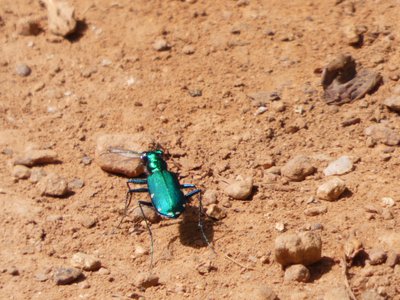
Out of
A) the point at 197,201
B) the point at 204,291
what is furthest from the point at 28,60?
the point at 204,291

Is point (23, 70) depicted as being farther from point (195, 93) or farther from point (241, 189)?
point (241, 189)

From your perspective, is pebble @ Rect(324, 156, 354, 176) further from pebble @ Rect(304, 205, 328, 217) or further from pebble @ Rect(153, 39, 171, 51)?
pebble @ Rect(153, 39, 171, 51)

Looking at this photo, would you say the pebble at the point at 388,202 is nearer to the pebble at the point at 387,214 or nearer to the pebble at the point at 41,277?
the pebble at the point at 387,214

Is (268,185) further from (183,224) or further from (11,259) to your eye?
(11,259)

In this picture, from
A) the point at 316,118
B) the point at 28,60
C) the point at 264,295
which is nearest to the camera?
the point at 264,295

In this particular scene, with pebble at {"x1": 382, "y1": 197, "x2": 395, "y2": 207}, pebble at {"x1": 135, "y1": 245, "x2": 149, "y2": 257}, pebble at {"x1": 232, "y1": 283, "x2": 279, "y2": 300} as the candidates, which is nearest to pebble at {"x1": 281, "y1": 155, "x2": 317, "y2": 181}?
pebble at {"x1": 382, "y1": 197, "x2": 395, "y2": 207}
